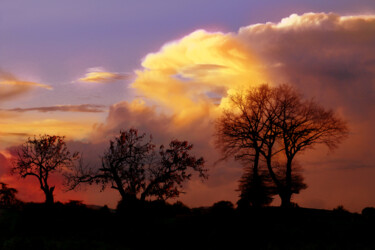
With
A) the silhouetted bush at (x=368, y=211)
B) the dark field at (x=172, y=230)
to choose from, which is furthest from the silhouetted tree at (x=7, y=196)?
the silhouetted bush at (x=368, y=211)

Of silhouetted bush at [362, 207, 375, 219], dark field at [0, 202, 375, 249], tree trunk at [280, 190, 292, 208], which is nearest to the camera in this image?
dark field at [0, 202, 375, 249]

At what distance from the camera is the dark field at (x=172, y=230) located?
2695cm

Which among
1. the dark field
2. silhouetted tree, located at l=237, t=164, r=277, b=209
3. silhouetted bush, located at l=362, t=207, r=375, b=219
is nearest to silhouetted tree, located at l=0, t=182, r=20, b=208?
the dark field

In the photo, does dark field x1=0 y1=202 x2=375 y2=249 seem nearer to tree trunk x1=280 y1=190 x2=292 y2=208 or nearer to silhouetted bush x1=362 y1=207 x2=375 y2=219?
silhouetted bush x1=362 y1=207 x2=375 y2=219

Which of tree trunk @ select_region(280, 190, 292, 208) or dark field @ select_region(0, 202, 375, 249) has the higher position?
tree trunk @ select_region(280, 190, 292, 208)

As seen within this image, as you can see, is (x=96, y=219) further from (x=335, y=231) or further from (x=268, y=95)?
(x=268, y=95)

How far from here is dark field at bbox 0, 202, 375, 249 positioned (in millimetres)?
26953

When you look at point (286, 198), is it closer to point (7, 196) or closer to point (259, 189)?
point (259, 189)

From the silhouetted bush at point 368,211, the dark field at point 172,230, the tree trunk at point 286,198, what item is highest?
the tree trunk at point 286,198

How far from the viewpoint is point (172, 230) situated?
95.4 ft

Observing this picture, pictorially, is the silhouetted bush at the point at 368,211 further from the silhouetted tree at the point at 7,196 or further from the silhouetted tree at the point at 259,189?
the silhouetted tree at the point at 7,196

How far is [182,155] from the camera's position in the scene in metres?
38.4

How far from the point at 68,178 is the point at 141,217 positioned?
9711 mm

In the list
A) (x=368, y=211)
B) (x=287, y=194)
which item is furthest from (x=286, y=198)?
(x=368, y=211)
